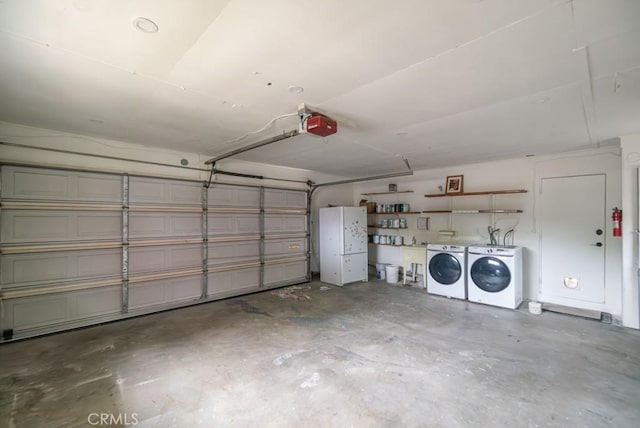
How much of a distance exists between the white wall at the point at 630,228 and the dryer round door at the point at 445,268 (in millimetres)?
2014

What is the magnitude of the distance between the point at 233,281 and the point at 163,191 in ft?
6.50

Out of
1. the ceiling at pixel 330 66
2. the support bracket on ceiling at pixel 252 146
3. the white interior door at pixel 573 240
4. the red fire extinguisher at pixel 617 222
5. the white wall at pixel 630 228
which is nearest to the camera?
the ceiling at pixel 330 66

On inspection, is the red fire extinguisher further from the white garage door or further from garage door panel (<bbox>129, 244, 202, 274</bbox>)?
garage door panel (<bbox>129, 244, 202, 274</bbox>)

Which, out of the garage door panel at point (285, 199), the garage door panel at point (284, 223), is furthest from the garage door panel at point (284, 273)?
the garage door panel at point (285, 199)

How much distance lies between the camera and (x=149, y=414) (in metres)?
2.11

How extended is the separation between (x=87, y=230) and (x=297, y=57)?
12.3ft

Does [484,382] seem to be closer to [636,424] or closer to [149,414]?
[636,424]

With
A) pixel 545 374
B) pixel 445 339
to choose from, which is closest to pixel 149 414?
pixel 445 339

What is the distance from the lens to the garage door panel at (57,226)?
3.34m

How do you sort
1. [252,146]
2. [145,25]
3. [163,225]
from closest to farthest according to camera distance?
[145,25] < [252,146] < [163,225]

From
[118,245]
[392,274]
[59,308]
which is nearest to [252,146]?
[118,245]

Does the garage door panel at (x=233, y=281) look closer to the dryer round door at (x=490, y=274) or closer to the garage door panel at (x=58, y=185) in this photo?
the garage door panel at (x=58, y=185)

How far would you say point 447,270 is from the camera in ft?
16.8

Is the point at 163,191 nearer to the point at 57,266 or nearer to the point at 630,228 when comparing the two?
the point at 57,266
